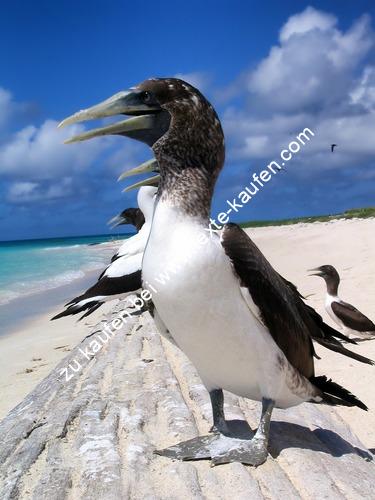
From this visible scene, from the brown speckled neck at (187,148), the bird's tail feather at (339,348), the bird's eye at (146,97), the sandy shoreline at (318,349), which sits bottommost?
the sandy shoreline at (318,349)

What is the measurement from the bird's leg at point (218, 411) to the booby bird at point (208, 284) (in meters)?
0.11

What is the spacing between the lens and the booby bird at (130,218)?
10.3 m

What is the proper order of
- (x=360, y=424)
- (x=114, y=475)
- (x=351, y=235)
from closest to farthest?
1. (x=114, y=475)
2. (x=360, y=424)
3. (x=351, y=235)

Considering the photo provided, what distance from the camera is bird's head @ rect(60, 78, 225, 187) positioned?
274 cm

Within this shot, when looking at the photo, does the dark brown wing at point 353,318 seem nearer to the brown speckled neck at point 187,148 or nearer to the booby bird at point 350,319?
the booby bird at point 350,319

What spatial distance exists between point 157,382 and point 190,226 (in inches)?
77.1

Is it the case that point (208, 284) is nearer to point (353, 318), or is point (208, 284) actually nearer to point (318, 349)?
point (318, 349)

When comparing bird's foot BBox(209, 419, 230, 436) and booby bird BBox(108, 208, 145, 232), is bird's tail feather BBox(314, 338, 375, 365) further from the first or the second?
booby bird BBox(108, 208, 145, 232)

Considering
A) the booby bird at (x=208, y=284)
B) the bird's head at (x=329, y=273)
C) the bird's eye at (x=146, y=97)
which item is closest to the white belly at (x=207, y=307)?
the booby bird at (x=208, y=284)

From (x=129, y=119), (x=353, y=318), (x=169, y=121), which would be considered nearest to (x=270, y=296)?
(x=169, y=121)

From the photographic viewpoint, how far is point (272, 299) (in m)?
2.74

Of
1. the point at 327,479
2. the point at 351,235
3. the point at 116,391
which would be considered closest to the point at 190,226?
the point at 327,479

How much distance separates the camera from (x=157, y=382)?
4.20 m

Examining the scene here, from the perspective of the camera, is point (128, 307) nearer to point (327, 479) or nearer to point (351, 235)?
point (327, 479)
